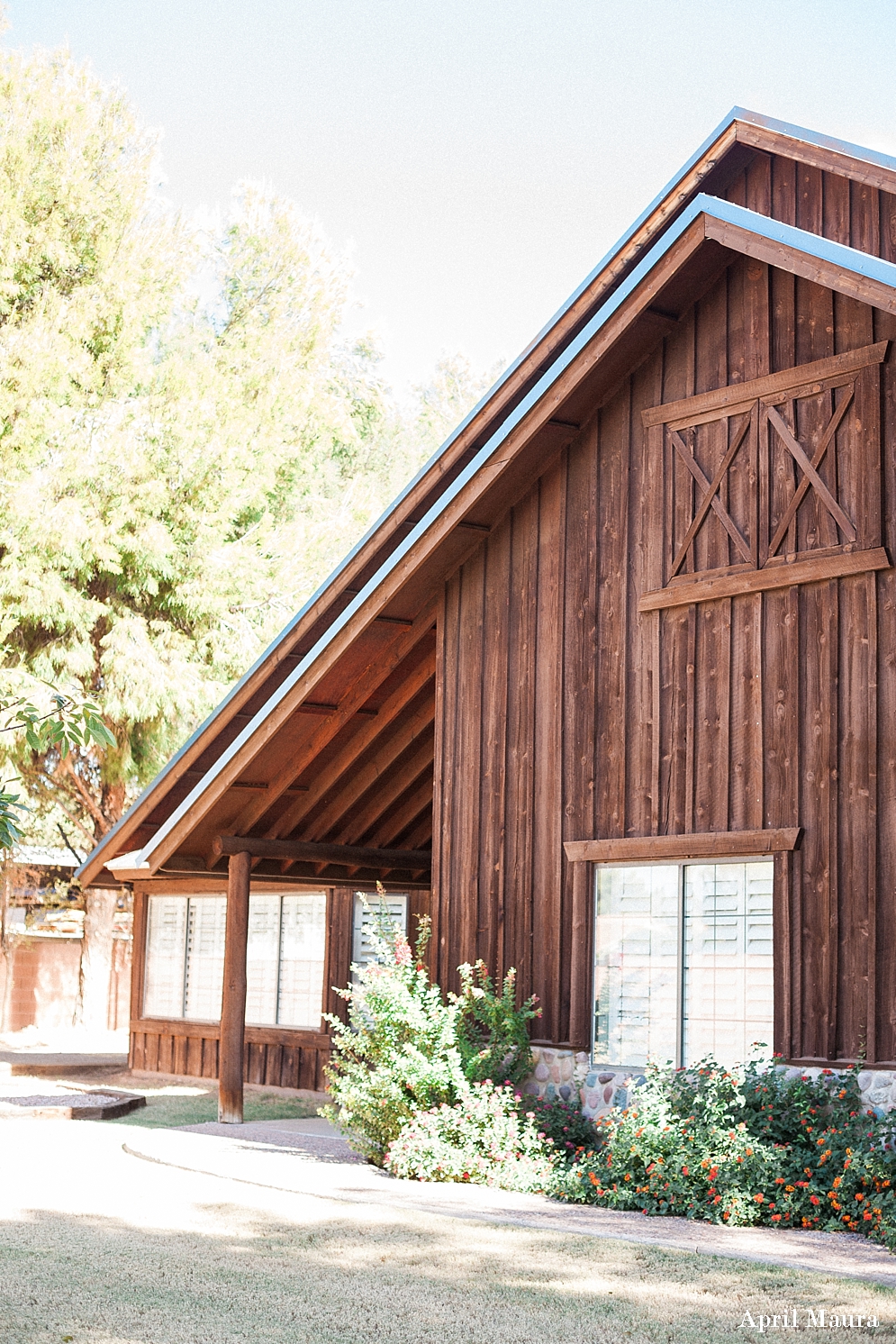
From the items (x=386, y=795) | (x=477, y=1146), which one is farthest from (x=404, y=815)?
(x=477, y=1146)

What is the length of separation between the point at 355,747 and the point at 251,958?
16.7 feet

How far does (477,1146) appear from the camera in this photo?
10250 mm

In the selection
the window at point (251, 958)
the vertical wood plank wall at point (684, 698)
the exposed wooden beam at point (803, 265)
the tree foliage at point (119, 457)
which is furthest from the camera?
the tree foliage at point (119, 457)

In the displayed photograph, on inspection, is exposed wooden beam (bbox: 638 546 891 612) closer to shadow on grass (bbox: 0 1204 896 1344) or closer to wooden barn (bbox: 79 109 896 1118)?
wooden barn (bbox: 79 109 896 1118)

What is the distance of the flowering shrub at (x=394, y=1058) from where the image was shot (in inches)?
413

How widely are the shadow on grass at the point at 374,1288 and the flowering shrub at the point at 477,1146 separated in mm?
1639

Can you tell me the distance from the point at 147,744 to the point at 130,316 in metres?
6.86

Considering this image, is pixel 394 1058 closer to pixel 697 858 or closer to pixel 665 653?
pixel 697 858

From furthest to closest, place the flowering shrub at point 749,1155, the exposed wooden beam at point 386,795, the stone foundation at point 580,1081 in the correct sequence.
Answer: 1. the exposed wooden beam at point 386,795
2. the stone foundation at point 580,1081
3. the flowering shrub at point 749,1155

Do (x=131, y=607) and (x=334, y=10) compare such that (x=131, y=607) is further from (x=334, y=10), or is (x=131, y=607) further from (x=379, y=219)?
(x=379, y=219)

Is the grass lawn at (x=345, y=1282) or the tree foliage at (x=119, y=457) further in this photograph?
the tree foliage at (x=119, y=457)

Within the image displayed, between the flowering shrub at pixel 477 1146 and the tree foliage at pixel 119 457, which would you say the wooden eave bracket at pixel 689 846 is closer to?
the flowering shrub at pixel 477 1146

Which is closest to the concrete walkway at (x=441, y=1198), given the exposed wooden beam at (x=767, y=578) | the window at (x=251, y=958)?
the window at (x=251, y=958)

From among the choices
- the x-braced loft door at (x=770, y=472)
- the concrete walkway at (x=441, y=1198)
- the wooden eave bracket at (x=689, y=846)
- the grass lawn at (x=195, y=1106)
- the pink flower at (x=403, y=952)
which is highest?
the x-braced loft door at (x=770, y=472)
